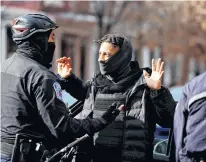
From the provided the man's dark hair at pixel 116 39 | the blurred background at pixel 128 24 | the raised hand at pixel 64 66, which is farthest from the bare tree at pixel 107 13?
the man's dark hair at pixel 116 39

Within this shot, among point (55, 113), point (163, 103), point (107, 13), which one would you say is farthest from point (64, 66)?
point (107, 13)

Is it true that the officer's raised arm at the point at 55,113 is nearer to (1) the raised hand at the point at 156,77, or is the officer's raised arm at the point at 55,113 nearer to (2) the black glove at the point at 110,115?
(2) the black glove at the point at 110,115

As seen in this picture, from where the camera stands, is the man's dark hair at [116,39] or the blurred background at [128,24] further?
the blurred background at [128,24]

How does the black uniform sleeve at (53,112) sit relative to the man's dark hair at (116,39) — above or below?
below

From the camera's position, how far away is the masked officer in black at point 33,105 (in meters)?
4.52

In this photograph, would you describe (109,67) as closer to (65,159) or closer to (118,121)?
(118,121)

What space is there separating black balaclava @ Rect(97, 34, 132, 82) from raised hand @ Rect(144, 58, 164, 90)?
24 centimetres

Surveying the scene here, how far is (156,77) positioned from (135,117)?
337 millimetres

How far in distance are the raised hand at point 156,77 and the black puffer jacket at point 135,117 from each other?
7 centimetres

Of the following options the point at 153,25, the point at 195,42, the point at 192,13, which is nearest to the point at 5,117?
the point at 192,13

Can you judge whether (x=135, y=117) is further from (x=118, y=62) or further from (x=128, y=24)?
(x=128, y=24)

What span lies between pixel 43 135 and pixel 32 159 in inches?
7.3

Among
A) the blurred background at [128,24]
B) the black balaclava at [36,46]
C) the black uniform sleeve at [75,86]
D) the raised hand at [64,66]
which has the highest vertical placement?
the black balaclava at [36,46]

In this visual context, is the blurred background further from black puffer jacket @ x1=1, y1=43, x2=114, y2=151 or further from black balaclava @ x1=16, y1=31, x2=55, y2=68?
black puffer jacket @ x1=1, y1=43, x2=114, y2=151
